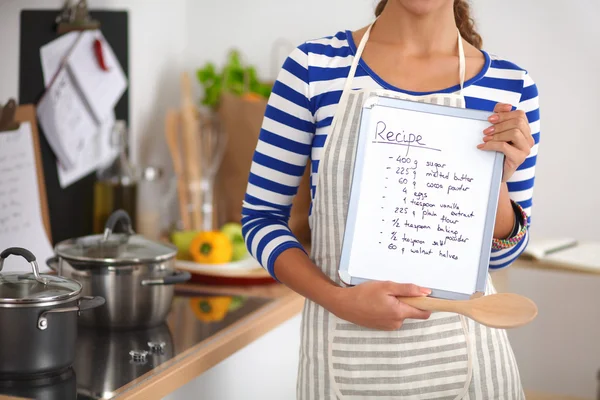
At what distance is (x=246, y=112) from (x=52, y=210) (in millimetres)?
614

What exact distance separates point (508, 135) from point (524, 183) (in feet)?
0.58

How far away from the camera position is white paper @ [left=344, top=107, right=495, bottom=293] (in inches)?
42.8

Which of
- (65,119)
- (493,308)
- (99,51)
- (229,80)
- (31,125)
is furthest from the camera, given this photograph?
(229,80)

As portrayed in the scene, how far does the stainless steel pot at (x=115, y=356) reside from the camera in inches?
49.5

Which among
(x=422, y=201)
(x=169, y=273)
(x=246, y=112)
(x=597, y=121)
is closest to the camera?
(x=422, y=201)

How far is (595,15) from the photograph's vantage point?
2420mm

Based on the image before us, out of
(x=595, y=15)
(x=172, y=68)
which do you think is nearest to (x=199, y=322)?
(x=172, y=68)

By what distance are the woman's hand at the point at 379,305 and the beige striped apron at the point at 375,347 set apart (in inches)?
A: 3.8

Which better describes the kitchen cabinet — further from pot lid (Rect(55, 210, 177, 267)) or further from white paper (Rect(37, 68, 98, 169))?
white paper (Rect(37, 68, 98, 169))

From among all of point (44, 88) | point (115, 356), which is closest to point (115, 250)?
point (115, 356)

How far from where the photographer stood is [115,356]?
1383mm

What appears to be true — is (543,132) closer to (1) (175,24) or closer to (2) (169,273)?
(1) (175,24)

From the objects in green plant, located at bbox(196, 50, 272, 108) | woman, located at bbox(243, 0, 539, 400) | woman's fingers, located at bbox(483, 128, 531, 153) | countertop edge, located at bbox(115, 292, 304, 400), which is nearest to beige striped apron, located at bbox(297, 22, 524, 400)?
woman, located at bbox(243, 0, 539, 400)

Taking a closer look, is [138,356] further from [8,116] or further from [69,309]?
[8,116]
